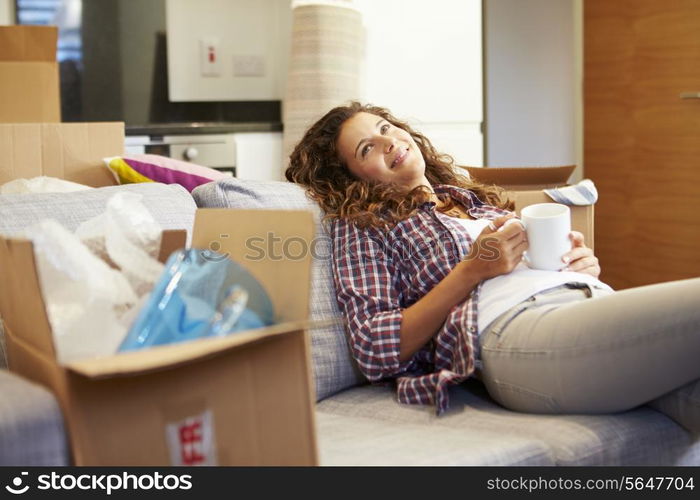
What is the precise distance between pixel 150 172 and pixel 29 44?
2.70 ft

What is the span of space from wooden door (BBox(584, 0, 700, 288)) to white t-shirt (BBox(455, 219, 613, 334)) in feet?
7.86

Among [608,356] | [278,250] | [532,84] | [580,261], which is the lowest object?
[608,356]

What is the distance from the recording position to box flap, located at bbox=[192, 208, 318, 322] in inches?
41.0

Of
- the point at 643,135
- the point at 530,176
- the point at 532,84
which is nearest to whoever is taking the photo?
the point at 530,176

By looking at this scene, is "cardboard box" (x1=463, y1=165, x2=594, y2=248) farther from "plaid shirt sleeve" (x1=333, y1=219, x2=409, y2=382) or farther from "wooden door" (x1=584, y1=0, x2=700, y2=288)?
"wooden door" (x1=584, y1=0, x2=700, y2=288)

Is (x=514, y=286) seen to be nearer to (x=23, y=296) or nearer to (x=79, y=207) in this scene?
(x=79, y=207)

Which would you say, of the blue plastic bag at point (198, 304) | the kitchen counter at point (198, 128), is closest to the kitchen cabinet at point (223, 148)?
the kitchen counter at point (198, 128)

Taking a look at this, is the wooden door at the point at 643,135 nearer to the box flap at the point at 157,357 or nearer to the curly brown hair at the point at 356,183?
the curly brown hair at the point at 356,183

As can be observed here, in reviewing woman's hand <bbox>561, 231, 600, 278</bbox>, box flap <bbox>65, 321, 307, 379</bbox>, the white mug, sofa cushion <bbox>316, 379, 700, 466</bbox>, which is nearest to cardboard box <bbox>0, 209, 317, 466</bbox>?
box flap <bbox>65, 321, 307, 379</bbox>

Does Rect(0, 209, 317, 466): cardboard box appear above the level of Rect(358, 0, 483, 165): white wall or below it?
below

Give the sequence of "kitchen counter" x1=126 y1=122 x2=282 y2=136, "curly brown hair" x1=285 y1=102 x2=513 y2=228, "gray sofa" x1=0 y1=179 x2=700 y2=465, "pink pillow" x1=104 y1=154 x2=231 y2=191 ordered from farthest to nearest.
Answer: "kitchen counter" x1=126 y1=122 x2=282 y2=136 < "pink pillow" x1=104 y1=154 x2=231 y2=191 < "curly brown hair" x1=285 y1=102 x2=513 y2=228 < "gray sofa" x1=0 y1=179 x2=700 y2=465

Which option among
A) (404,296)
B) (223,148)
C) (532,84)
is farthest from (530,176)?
(532,84)

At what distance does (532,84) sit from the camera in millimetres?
4539

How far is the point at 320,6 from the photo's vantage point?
3.25 metres
